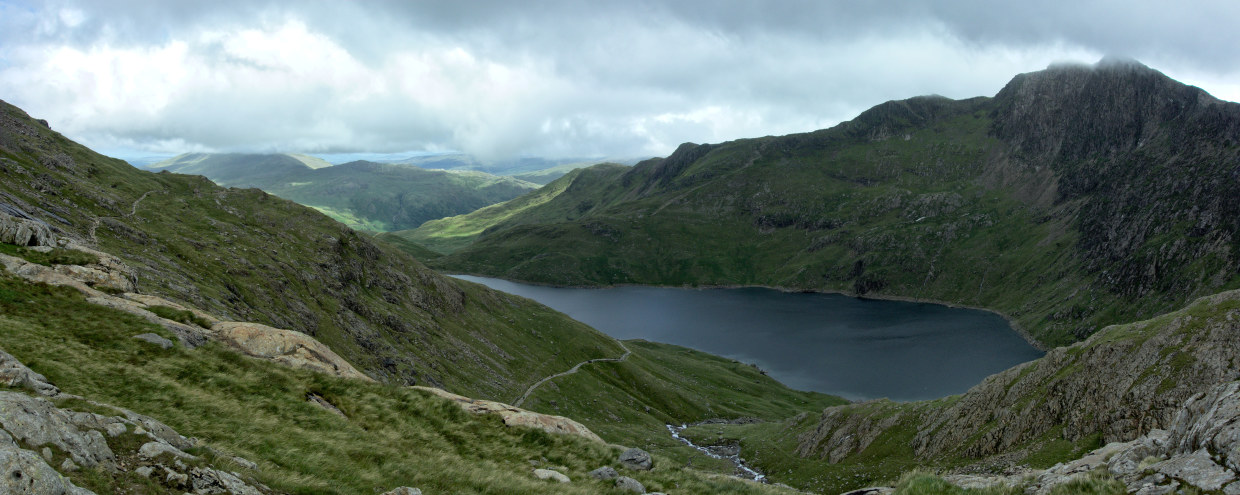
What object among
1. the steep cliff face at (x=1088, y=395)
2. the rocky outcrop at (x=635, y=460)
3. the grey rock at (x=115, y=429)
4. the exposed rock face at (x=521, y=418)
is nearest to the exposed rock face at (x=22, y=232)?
the exposed rock face at (x=521, y=418)

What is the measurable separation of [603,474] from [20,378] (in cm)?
1813

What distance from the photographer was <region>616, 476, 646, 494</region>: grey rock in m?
21.9

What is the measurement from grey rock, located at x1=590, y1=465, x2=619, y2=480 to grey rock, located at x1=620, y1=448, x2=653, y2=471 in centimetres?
203

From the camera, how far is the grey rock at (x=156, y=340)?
2327 cm

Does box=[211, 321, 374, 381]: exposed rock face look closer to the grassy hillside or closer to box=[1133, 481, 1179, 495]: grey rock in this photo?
the grassy hillside

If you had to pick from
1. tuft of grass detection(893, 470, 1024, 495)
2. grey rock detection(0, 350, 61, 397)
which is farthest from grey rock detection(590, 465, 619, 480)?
grey rock detection(0, 350, 61, 397)

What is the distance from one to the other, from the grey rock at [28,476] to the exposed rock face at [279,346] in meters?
16.5

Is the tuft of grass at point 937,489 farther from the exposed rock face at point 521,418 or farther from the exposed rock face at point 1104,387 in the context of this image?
the exposed rock face at point 1104,387

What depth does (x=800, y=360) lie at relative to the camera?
18625 cm

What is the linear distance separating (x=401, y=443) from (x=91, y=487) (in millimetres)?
11056

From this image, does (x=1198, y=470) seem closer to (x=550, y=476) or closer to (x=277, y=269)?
(x=550, y=476)

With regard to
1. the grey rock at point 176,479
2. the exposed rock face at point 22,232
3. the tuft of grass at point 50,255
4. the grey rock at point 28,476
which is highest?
the exposed rock face at point 22,232

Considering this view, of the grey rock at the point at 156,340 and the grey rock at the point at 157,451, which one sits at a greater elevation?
the grey rock at the point at 156,340

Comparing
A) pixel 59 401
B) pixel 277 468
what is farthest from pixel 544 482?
pixel 59 401
